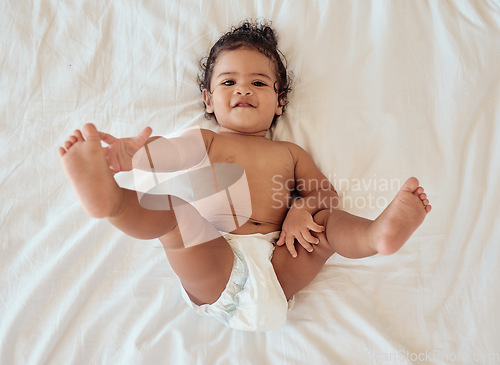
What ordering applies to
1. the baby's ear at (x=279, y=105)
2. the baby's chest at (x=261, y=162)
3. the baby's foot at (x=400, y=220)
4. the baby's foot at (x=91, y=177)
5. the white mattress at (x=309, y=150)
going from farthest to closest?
the baby's ear at (x=279, y=105), the baby's chest at (x=261, y=162), the white mattress at (x=309, y=150), the baby's foot at (x=400, y=220), the baby's foot at (x=91, y=177)

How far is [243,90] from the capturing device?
3.59 ft

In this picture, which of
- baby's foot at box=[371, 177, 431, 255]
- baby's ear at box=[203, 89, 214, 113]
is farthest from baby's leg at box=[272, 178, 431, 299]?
baby's ear at box=[203, 89, 214, 113]

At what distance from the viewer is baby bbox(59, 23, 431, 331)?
30.0 inches

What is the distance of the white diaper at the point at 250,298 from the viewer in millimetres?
912

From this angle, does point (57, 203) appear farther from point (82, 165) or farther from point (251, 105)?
point (251, 105)

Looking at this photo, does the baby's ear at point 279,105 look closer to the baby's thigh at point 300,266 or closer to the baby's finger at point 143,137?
the baby's thigh at point 300,266

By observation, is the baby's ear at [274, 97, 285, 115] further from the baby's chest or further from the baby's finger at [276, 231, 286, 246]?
the baby's finger at [276, 231, 286, 246]

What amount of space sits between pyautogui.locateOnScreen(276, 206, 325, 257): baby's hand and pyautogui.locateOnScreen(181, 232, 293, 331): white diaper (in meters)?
0.08

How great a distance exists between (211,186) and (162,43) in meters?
0.47

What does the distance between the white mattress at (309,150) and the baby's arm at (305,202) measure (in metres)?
0.05

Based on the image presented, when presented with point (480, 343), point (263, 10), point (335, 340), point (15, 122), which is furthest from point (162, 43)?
point (480, 343)

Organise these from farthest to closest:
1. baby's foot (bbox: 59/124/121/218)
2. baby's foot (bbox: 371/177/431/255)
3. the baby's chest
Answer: the baby's chest, baby's foot (bbox: 371/177/431/255), baby's foot (bbox: 59/124/121/218)

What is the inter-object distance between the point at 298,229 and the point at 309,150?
0.87ft

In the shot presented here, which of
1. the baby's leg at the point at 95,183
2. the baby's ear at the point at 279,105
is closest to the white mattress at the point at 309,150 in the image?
the baby's ear at the point at 279,105
